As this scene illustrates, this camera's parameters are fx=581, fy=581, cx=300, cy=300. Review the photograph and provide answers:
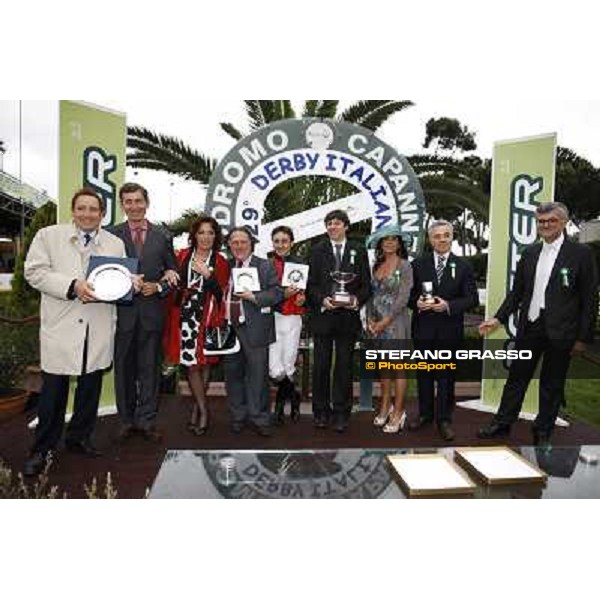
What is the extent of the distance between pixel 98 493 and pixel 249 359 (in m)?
1.28

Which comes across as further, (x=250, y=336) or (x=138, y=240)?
(x=250, y=336)

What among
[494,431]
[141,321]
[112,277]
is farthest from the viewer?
[494,431]

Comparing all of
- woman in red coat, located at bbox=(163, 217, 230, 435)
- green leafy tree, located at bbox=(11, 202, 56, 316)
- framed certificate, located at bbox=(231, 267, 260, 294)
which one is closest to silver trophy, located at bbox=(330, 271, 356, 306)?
framed certificate, located at bbox=(231, 267, 260, 294)

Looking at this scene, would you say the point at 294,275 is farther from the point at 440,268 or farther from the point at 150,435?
the point at 150,435

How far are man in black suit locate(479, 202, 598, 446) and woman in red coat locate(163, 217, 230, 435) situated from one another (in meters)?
1.78

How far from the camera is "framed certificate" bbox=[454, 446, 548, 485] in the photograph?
232cm

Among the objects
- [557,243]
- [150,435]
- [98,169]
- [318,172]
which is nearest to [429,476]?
[557,243]

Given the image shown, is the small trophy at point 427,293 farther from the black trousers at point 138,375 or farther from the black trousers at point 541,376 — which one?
the black trousers at point 138,375

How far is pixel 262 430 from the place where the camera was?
3.95 meters

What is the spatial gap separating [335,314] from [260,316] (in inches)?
20.0

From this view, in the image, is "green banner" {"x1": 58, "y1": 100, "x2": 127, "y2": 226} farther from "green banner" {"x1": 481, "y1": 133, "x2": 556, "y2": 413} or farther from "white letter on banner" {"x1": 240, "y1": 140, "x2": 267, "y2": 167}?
"green banner" {"x1": 481, "y1": 133, "x2": 556, "y2": 413}

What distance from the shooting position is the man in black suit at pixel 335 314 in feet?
12.9

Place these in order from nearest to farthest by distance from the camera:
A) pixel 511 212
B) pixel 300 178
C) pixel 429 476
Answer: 1. pixel 429 476
2. pixel 511 212
3. pixel 300 178

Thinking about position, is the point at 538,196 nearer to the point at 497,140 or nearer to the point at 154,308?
the point at 497,140
